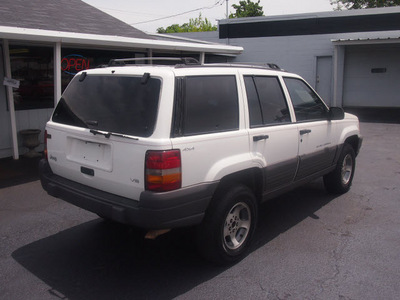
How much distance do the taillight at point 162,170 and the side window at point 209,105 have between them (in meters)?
0.28

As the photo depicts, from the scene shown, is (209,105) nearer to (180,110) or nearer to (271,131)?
(180,110)

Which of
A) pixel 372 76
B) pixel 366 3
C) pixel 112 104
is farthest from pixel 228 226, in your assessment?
pixel 366 3

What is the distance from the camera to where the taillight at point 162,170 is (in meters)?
3.10

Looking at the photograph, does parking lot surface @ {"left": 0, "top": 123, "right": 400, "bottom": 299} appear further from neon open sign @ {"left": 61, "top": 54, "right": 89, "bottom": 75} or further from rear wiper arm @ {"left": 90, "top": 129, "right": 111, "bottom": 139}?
neon open sign @ {"left": 61, "top": 54, "right": 89, "bottom": 75}

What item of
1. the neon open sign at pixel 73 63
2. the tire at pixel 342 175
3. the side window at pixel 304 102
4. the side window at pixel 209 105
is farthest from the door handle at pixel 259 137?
the neon open sign at pixel 73 63

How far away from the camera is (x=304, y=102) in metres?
5.00

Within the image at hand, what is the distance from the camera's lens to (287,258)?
3928mm

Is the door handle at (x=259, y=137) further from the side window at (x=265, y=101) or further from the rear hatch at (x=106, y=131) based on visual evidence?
the rear hatch at (x=106, y=131)

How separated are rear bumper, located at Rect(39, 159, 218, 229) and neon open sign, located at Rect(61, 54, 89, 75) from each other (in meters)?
6.28

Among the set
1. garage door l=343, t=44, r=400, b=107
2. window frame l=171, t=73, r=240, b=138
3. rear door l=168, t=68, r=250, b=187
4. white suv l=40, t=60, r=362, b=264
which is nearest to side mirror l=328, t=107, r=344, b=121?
white suv l=40, t=60, r=362, b=264

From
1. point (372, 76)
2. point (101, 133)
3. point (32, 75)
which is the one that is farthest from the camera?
point (372, 76)

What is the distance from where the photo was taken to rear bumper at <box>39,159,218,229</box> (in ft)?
10.3

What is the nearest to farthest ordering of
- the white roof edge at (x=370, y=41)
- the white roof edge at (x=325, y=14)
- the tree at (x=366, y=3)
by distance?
the white roof edge at (x=370, y=41), the white roof edge at (x=325, y=14), the tree at (x=366, y=3)

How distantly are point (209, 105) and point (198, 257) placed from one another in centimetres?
156
